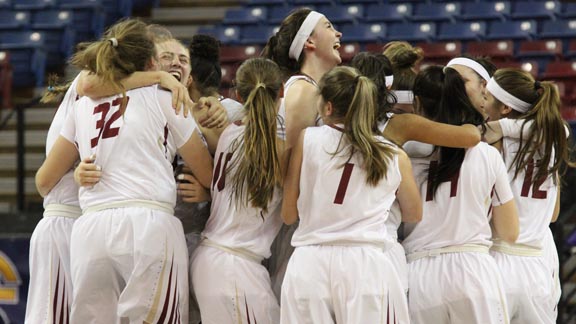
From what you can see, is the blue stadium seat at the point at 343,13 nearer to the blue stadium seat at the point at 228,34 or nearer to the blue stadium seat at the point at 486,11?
the blue stadium seat at the point at 228,34

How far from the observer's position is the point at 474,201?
5105 mm

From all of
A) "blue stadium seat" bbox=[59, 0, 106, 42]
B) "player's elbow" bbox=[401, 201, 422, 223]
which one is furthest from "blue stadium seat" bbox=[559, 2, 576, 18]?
"player's elbow" bbox=[401, 201, 422, 223]

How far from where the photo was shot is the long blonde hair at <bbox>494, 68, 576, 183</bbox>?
211 inches

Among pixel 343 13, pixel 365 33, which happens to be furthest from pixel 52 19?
pixel 365 33

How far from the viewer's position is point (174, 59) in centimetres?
522

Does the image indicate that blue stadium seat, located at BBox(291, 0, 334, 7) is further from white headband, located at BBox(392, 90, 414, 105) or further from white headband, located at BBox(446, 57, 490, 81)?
white headband, located at BBox(392, 90, 414, 105)

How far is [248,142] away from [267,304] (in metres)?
0.80

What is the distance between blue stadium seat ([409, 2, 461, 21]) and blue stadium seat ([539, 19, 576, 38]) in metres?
1.19

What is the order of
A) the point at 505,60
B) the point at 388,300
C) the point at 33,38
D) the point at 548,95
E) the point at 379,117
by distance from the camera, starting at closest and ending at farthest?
1. the point at 388,300
2. the point at 379,117
3. the point at 548,95
4. the point at 505,60
5. the point at 33,38

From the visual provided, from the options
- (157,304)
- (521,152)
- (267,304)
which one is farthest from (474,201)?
(157,304)

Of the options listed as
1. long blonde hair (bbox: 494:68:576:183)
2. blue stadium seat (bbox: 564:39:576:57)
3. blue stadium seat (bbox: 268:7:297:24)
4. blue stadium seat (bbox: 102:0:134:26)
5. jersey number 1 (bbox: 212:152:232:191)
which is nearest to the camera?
jersey number 1 (bbox: 212:152:232:191)

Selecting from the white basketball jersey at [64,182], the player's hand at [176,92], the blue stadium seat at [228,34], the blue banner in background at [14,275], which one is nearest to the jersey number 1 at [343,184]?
the player's hand at [176,92]

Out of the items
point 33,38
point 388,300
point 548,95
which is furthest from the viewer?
point 33,38

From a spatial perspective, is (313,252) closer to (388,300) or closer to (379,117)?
(388,300)
